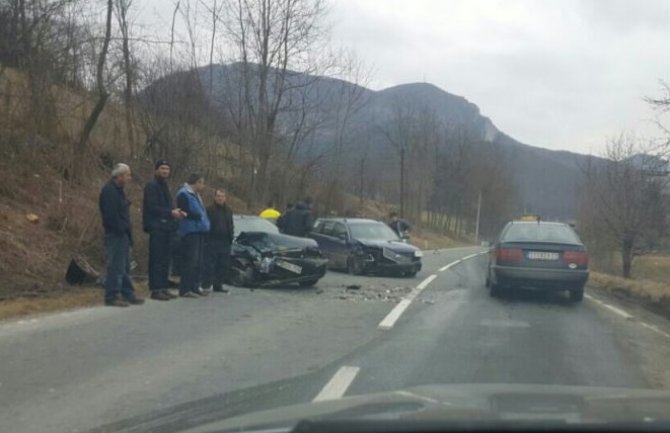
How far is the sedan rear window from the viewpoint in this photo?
14.7 m

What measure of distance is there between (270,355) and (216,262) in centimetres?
566

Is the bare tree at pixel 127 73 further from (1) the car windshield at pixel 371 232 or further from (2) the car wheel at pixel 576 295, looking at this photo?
(2) the car wheel at pixel 576 295

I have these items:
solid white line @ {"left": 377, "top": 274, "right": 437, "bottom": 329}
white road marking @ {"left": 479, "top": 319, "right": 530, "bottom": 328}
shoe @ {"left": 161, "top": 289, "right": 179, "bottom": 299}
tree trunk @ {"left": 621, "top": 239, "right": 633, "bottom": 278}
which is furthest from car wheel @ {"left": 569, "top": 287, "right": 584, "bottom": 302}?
tree trunk @ {"left": 621, "top": 239, "right": 633, "bottom": 278}

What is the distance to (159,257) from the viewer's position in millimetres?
12133

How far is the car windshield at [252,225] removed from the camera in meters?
16.0

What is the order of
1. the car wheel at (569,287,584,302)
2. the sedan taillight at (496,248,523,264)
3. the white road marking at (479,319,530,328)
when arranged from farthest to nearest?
the car wheel at (569,287,584,302), the sedan taillight at (496,248,523,264), the white road marking at (479,319,530,328)

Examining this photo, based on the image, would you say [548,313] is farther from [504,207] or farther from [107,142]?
[504,207]

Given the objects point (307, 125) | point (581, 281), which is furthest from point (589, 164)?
point (581, 281)

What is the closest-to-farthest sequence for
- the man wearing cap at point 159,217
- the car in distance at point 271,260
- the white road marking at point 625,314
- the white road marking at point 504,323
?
the white road marking at point 504,323 < the white road marking at point 625,314 < the man wearing cap at point 159,217 < the car in distance at point 271,260

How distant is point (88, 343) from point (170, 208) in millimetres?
3770

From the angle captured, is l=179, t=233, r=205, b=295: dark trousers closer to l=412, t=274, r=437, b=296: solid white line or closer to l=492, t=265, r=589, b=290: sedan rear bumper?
l=412, t=274, r=437, b=296: solid white line

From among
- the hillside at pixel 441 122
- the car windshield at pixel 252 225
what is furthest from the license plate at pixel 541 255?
the hillside at pixel 441 122

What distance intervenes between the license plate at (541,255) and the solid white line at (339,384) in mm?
7485

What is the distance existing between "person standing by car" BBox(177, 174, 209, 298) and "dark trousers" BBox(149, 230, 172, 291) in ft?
1.27
